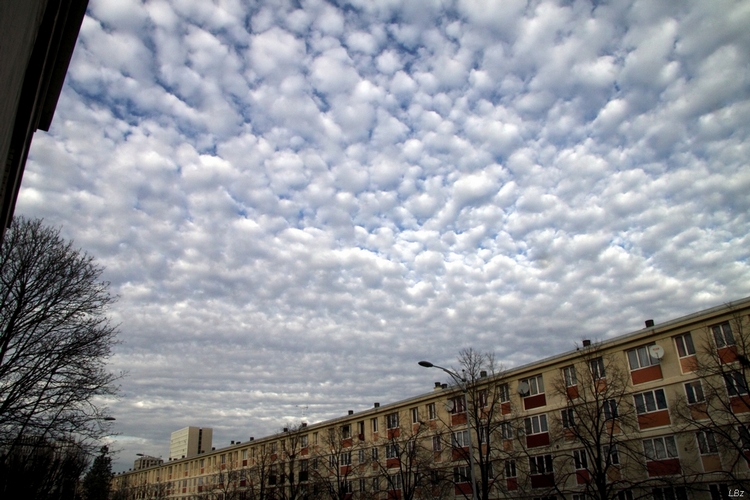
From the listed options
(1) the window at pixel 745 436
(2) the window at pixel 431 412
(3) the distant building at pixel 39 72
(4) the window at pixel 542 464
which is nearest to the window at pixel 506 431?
(4) the window at pixel 542 464

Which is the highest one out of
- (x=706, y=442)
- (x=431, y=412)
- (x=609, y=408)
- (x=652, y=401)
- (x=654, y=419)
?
(x=431, y=412)

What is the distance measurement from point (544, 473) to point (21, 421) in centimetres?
2901

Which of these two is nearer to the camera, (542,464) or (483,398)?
(542,464)

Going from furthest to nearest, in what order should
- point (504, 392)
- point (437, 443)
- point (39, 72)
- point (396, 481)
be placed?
point (396, 481) < point (437, 443) < point (504, 392) < point (39, 72)

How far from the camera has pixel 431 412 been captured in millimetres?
46500

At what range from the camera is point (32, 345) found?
19922 mm

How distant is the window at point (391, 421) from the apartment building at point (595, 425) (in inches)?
3.7

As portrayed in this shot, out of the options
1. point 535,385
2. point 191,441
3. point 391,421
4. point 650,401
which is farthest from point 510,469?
point 191,441

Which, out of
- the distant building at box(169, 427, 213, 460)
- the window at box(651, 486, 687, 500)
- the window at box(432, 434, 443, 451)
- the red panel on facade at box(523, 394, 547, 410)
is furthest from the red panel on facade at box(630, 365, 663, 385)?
the distant building at box(169, 427, 213, 460)

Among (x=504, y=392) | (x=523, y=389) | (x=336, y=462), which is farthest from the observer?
(x=336, y=462)

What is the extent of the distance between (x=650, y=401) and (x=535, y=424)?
8612mm

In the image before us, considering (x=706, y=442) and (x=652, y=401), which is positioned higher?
(x=652, y=401)

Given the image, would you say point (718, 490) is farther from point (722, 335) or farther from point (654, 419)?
point (722, 335)

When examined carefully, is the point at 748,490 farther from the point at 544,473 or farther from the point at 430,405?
the point at 430,405
